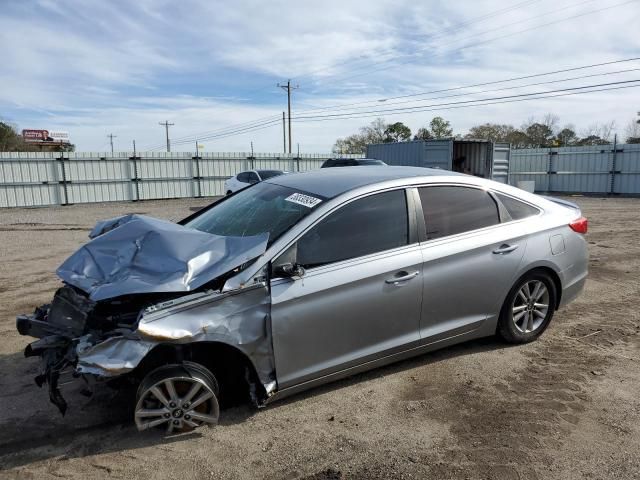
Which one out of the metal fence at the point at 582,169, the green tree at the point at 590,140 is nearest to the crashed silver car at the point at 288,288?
the metal fence at the point at 582,169

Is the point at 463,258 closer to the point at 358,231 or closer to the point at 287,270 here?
the point at 358,231

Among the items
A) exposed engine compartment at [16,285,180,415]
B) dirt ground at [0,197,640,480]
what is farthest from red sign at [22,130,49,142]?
exposed engine compartment at [16,285,180,415]

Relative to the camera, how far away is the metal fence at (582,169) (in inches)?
939

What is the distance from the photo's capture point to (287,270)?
127 inches

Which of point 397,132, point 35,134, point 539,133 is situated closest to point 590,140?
Result: point 539,133

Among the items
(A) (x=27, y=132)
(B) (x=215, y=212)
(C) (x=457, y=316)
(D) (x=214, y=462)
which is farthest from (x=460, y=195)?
(A) (x=27, y=132)

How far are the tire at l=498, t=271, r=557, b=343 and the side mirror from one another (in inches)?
83.2

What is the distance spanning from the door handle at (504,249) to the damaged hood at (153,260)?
204 centimetres

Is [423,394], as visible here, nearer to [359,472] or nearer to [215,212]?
[359,472]

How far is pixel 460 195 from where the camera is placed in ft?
13.8

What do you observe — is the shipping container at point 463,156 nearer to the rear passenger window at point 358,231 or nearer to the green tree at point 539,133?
the rear passenger window at point 358,231

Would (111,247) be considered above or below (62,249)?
above

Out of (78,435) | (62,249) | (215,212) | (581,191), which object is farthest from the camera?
(581,191)

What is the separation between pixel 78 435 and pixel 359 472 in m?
1.85
